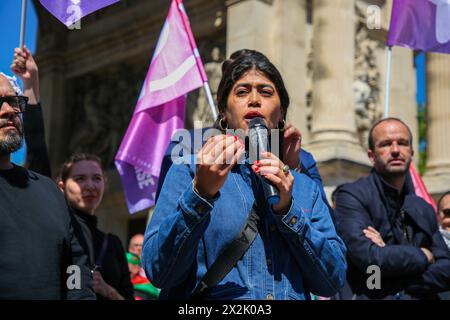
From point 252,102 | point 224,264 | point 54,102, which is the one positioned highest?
point 54,102

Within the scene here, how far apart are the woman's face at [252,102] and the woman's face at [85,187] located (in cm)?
222

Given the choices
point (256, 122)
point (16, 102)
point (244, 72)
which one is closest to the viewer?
point (256, 122)

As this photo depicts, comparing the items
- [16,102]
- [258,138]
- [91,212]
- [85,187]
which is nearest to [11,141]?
[16,102]

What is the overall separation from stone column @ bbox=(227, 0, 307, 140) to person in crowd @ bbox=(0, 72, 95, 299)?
7.51 meters

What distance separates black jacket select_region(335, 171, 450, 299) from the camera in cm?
465

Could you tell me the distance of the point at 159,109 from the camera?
741cm

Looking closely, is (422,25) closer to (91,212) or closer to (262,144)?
(91,212)

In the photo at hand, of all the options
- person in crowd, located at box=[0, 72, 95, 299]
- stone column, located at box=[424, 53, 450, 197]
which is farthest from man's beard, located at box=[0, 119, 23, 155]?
stone column, located at box=[424, 53, 450, 197]

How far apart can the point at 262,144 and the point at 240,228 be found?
12.1 inches

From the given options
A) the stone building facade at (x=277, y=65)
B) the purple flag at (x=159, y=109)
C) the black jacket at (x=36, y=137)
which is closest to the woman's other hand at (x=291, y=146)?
the black jacket at (x=36, y=137)

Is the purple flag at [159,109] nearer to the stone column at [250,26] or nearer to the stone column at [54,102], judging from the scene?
the stone column at [250,26]

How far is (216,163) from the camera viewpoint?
257 centimetres

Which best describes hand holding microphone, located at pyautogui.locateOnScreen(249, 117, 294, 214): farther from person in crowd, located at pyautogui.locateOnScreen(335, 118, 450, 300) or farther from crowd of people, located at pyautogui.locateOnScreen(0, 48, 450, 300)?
person in crowd, located at pyautogui.locateOnScreen(335, 118, 450, 300)
